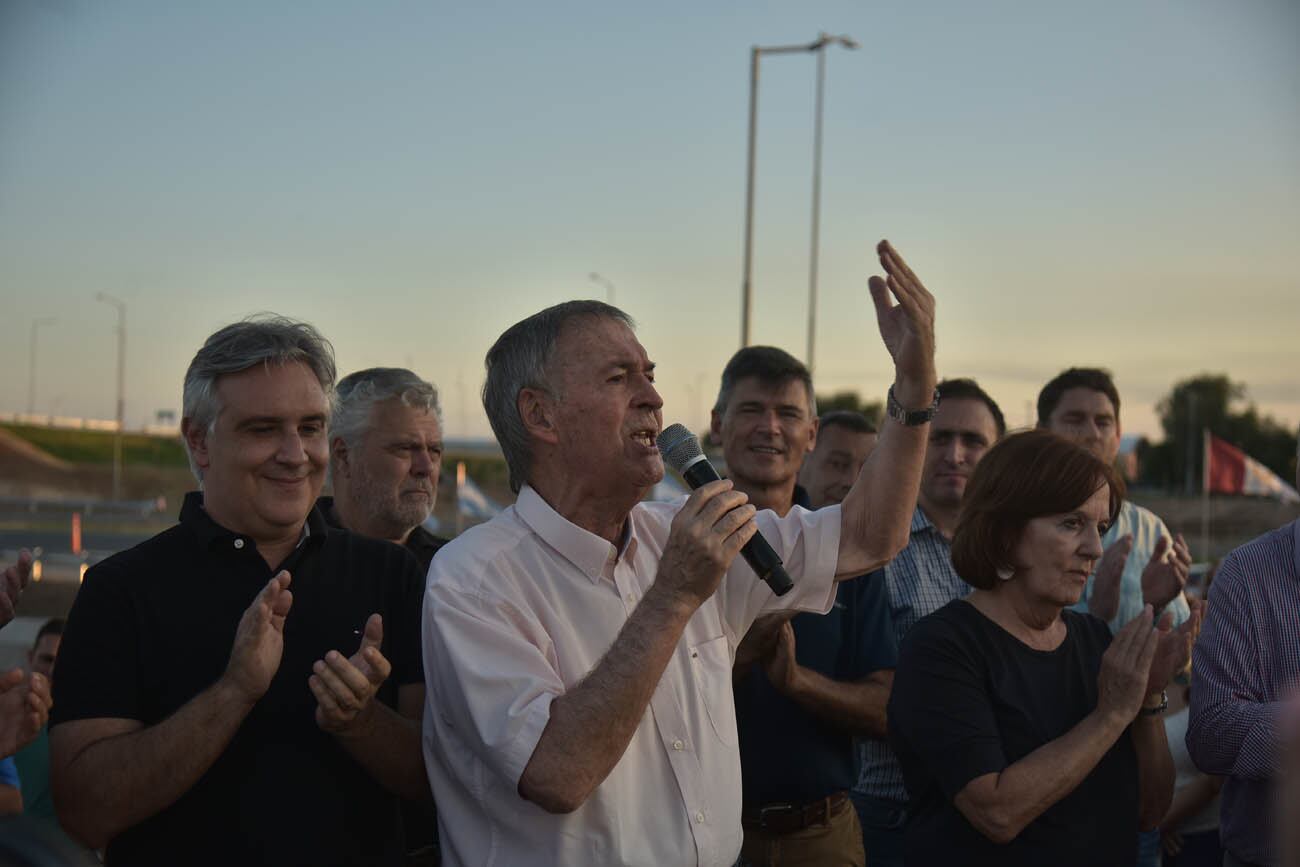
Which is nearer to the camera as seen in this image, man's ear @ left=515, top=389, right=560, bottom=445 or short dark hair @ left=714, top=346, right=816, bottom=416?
man's ear @ left=515, top=389, right=560, bottom=445

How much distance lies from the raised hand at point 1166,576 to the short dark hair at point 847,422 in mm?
2020

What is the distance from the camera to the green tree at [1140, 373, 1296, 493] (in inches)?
3054

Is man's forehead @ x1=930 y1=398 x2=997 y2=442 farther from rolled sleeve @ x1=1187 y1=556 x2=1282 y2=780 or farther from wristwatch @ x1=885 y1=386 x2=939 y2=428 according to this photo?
wristwatch @ x1=885 y1=386 x2=939 y2=428

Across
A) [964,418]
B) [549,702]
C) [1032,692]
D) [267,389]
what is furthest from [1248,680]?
[267,389]

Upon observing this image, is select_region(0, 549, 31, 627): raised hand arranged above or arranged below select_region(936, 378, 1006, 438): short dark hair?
below

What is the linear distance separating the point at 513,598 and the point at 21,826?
119 centimetres

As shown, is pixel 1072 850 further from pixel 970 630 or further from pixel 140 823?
pixel 140 823

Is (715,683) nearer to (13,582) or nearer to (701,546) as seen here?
(701,546)

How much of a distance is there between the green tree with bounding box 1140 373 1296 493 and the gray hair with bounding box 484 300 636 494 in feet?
257

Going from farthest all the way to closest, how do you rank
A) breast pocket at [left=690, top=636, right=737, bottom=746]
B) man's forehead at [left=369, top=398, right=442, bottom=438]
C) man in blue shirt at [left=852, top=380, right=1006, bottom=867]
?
man's forehead at [left=369, top=398, right=442, bottom=438]
man in blue shirt at [left=852, top=380, right=1006, bottom=867]
breast pocket at [left=690, top=636, right=737, bottom=746]

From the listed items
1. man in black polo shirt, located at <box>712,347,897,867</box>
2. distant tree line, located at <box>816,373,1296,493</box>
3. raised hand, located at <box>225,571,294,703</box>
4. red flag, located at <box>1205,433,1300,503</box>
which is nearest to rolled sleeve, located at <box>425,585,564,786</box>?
raised hand, located at <box>225,571,294,703</box>

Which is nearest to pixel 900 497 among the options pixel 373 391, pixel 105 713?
pixel 105 713

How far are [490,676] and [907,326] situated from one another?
1298 millimetres

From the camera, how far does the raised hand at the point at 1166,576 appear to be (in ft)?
13.1
